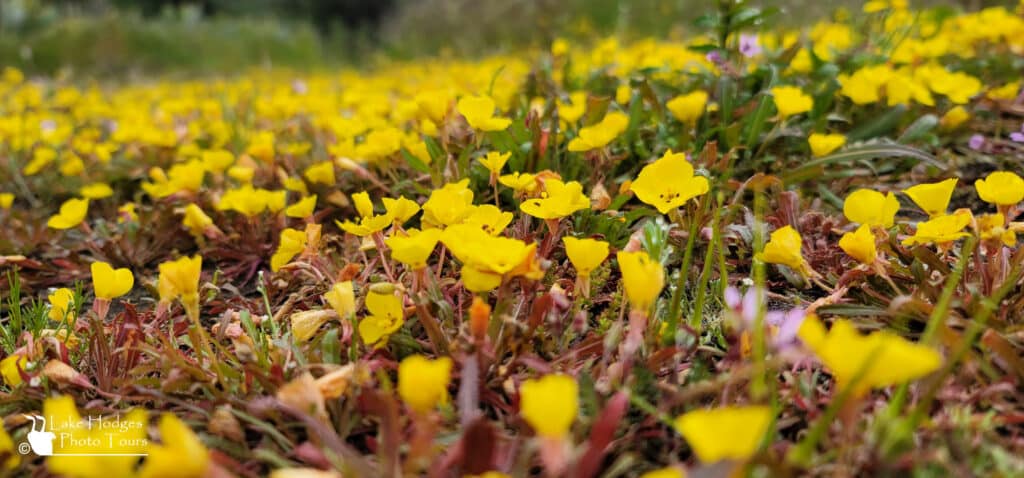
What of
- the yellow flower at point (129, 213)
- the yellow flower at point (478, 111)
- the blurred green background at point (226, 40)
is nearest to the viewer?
the yellow flower at point (478, 111)

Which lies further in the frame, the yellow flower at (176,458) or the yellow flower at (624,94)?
the yellow flower at (624,94)

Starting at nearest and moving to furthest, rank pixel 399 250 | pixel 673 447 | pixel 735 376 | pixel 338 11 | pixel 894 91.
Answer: pixel 735 376, pixel 673 447, pixel 399 250, pixel 894 91, pixel 338 11

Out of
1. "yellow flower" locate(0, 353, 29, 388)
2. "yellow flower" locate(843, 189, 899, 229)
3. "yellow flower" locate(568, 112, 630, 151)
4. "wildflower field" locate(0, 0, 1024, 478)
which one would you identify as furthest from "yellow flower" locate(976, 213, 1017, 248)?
"yellow flower" locate(0, 353, 29, 388)

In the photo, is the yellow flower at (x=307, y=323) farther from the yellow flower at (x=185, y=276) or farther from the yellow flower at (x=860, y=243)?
the yellow flower at (x=860, y=243)

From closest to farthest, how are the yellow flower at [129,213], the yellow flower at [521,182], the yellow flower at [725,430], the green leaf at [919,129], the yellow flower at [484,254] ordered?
the yellow flower at [725,430] < the yellow flower at [484,254] < the yellow flower at [521,182] < the green leaf at [919,129] < the yellow flower at [129,213]

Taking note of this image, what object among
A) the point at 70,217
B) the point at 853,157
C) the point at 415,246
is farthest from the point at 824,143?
the point at 70,217

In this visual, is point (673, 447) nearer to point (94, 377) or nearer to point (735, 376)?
point (735, 376)

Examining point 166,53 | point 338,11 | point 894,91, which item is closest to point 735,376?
point 894,91

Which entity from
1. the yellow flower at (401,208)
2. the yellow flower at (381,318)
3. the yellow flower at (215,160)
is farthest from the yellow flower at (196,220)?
the yellow flower at (381,318)
